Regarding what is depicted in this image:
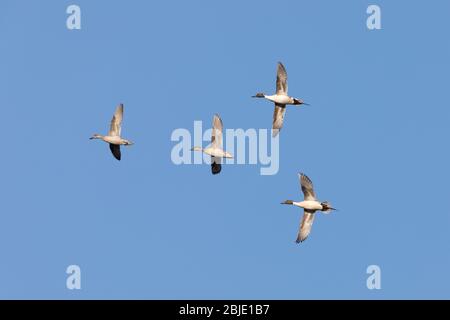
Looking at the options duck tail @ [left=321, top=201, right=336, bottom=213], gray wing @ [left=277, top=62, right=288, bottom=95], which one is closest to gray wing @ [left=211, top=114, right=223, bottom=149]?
gray wing @ [left=277, top=62, right=288, bottom=95]

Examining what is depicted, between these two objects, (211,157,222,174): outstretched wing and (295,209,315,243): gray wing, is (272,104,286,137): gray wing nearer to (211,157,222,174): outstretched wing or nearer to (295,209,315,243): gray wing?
(211,157,222,174): outstretched wing

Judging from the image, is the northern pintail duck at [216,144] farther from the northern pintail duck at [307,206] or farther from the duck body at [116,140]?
the northern pintail duck at [307,206]

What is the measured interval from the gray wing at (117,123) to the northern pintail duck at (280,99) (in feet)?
26.0

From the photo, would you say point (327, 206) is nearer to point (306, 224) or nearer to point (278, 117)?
point (306, 224)

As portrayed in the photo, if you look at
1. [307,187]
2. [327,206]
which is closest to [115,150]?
[307,187]

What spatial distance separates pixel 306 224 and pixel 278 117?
26.8 feet

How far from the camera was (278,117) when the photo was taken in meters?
79.7

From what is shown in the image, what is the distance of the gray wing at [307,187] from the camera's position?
73688 mm

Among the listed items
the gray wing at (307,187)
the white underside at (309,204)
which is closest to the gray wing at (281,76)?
the gray wing at (307,187)

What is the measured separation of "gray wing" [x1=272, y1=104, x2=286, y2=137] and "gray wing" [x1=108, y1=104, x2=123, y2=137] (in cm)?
902
